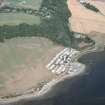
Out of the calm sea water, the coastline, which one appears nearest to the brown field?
the calm sea water

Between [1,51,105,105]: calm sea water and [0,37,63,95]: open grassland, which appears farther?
[0,37,63,95]: open grassland

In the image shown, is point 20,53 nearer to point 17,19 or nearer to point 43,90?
point 43,90

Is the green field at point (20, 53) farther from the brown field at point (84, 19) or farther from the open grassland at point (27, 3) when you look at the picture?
the open grassland at point (27, 3)

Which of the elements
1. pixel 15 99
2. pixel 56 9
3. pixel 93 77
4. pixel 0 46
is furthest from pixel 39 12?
pixel 15 99

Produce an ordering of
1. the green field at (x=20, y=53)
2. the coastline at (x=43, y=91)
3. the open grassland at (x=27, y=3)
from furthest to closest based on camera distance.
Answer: the open grassland at (x=27, y=3), the green field at (x=20, y=53), the coastline at (x=43, y=91)

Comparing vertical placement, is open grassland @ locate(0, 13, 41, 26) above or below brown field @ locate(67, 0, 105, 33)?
above

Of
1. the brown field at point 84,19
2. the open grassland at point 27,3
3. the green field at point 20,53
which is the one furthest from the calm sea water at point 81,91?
the open grassland at point 27,3

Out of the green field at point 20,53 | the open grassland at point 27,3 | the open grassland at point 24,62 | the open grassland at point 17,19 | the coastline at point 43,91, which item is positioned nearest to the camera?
the coastline at point 43,91

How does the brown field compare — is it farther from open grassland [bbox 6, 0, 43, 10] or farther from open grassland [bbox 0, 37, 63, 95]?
open grassland [bbox 0, 37, 63, 95]
